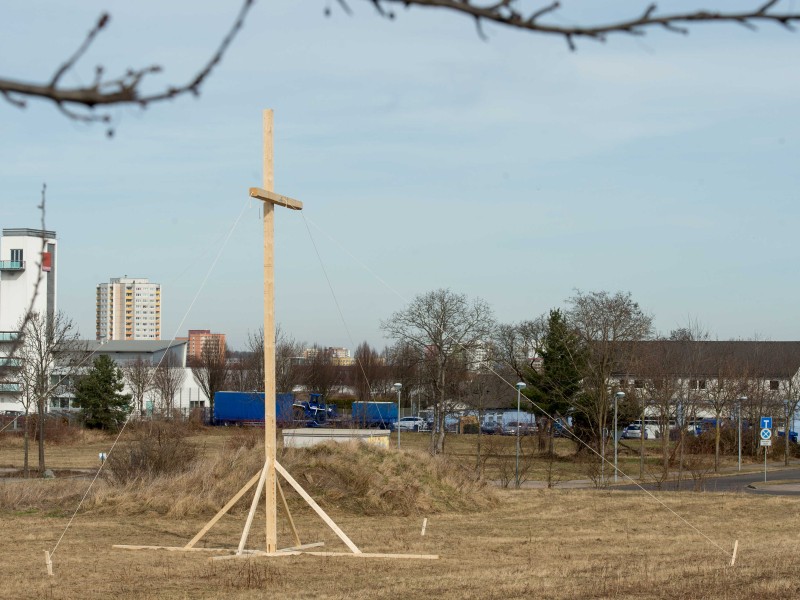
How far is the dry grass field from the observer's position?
1263 cm

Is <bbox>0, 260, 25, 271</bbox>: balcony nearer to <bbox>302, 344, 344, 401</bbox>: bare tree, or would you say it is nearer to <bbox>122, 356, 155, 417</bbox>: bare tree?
<bbox>122, 356, 155, 417</bbox>: bare tree

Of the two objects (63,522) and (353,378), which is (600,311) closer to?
(63,522)

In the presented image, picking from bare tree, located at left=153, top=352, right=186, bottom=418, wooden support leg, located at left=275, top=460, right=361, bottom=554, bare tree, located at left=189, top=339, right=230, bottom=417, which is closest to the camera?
wooden support leg, located at left=275, top=460, right=361, bottom=554

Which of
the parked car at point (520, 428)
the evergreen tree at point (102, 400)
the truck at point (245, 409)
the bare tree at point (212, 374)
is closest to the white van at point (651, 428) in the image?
the parked car at point (520, 428)

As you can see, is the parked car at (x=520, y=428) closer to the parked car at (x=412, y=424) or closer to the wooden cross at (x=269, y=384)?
the parked car at (x=412, y=424)

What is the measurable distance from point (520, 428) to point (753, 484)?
102 ft

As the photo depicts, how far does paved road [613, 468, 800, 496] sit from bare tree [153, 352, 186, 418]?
2679 centimetres

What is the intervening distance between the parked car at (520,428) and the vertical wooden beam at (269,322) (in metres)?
53.0

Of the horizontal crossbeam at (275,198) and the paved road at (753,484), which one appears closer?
the horizontal crossbeam at (275,198)

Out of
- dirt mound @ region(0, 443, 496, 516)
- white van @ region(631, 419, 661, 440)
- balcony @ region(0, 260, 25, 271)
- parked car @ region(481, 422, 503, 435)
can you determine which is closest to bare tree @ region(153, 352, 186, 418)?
balcony @ region(0, 260, 25, 271)

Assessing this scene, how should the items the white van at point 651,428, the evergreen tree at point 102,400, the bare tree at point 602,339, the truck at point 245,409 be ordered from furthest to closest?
1. the white van at point 651,428
2. the truck at point 245,409
3. the evergreen tree at point 102,400
4. the bare tree at point 602,339

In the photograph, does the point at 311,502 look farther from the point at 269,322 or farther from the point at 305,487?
the point at 305,487

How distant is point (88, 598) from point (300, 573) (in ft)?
10.1

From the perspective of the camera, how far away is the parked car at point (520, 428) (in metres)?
69.9
